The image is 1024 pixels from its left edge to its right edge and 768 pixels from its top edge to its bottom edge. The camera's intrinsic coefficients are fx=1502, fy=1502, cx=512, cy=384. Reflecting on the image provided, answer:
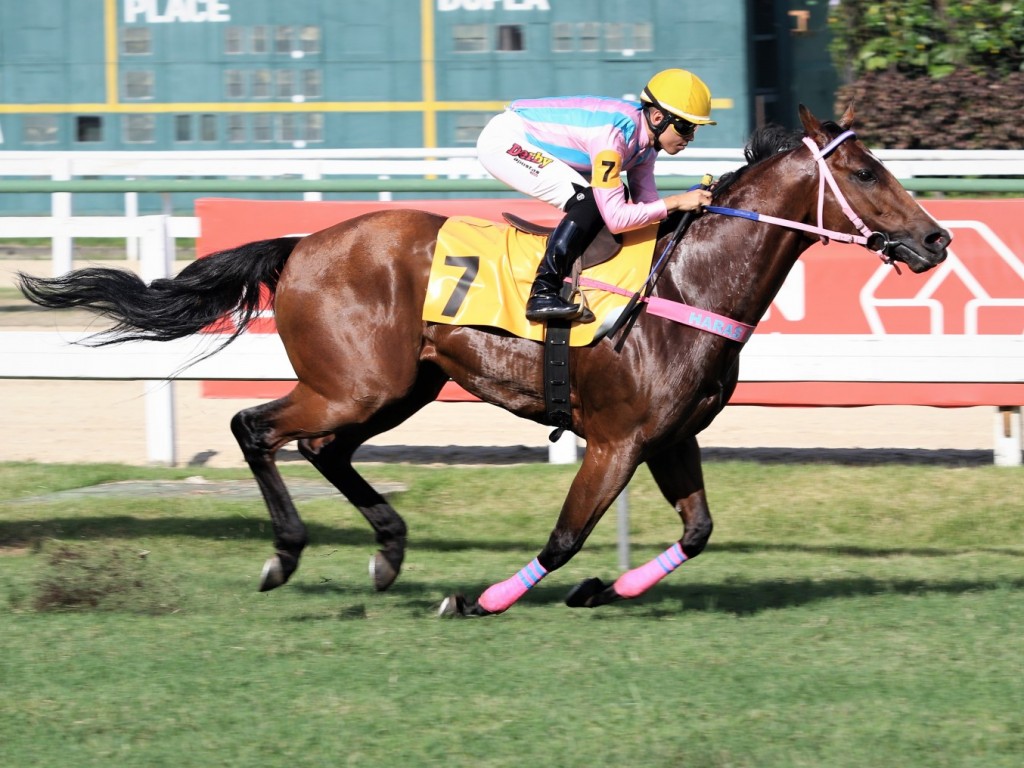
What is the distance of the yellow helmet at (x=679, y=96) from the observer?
16.4 feet

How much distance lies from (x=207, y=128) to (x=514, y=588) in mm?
14144

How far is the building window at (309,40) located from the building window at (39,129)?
316 cm

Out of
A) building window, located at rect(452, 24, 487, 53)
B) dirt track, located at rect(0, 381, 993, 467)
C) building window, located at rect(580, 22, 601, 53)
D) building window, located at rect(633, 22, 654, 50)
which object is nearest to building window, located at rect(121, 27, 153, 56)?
building window, located at rect(452, 24, 487, 53)

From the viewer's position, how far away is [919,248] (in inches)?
191

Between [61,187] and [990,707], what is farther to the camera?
[61,187]

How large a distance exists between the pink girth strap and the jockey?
15 centimetres

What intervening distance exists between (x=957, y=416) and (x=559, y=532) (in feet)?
14.8

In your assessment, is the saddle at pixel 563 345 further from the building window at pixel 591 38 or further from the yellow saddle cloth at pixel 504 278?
the building window at pixel 591 38

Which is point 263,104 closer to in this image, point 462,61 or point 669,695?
point 462,61

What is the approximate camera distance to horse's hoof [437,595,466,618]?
17.2 feet

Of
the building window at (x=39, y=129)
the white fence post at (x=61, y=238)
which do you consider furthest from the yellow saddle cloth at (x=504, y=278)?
the building window at (x=39, y=129)

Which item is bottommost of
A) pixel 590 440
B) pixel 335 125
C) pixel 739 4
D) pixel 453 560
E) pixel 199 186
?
pixel 453 560

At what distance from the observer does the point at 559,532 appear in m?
5.07

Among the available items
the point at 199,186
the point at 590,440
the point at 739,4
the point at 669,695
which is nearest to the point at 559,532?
the point at 590,440
